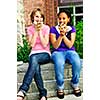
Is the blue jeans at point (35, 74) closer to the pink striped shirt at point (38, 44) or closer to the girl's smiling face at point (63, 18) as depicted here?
the pink striped shirt at point (38, 44)

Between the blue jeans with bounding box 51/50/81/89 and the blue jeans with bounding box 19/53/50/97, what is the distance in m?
0.10

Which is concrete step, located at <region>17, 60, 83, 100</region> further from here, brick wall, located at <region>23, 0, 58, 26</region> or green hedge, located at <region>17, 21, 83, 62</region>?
brick wall, located at <region>23, 0, 58, 26</region>

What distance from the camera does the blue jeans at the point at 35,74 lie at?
12.6ft

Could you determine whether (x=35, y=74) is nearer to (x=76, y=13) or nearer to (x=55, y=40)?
(x=55, y=40)

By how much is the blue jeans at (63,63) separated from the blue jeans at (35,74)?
0.10 metres

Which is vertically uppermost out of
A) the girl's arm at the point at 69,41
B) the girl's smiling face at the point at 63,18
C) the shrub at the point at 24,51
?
the girl's smiling face at the point at 63,18

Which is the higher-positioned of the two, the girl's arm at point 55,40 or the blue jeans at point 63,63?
the girl's arm at point 55,40

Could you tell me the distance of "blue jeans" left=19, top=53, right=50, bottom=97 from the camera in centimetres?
385

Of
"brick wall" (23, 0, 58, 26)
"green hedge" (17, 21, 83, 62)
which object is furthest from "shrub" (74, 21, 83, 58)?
"brick wall" (23, 0, 58, 26)

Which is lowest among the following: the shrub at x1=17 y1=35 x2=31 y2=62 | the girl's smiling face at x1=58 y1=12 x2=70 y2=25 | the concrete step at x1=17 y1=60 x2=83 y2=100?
the concrete step at x1=17 y1=60 x2=83 y2=100

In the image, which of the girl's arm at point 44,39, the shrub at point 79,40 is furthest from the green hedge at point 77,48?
the girl's arm at point 44,39
